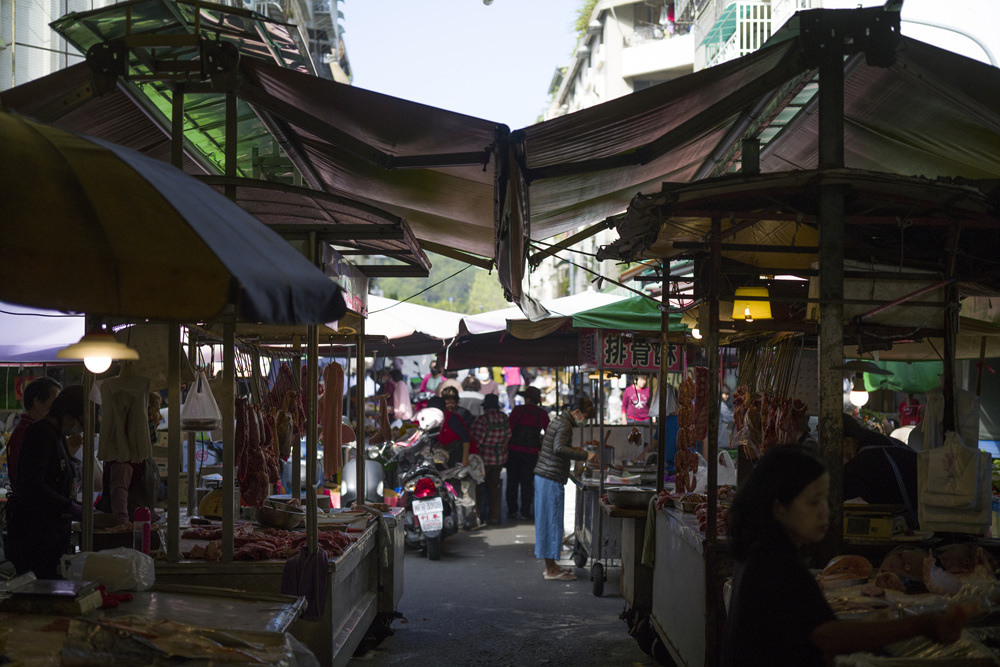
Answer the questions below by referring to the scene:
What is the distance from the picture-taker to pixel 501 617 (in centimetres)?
887

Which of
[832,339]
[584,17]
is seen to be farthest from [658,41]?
[832,339]

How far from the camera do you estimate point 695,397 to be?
338 inches

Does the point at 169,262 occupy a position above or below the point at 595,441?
above

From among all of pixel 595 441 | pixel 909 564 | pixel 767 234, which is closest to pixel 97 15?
pixel 767 234

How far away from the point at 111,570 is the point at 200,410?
357cm

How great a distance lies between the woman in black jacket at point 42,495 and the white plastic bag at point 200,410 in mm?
1635

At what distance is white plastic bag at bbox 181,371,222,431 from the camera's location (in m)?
7.62

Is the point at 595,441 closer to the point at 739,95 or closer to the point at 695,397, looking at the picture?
the point at 695,397

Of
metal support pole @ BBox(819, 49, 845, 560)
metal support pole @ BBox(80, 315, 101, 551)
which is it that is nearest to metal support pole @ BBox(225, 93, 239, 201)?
metal support pole @ BBox(80, 315, 101, 551)

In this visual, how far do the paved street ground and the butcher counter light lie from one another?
3569 mm

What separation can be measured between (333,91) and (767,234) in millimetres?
3935

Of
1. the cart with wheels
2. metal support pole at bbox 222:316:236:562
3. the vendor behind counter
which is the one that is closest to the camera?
metal support pole at bbox 222:316:236:562

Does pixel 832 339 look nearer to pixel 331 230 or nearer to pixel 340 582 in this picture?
pixel 331 230

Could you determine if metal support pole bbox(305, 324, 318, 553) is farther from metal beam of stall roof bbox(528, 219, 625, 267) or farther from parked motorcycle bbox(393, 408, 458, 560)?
parked motorcycle bbox(393, 408, 458, 560)
